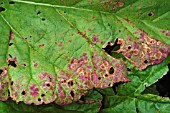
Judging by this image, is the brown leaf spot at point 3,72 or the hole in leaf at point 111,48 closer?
the brown leaf spot at point 3,72

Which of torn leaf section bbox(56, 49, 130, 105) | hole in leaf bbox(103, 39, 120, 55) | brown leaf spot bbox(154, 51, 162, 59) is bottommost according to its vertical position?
torn leaf section bbox(56, 49, 130, 105)

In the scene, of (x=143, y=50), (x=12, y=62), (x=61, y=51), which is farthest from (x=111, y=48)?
(x=12, y=62)

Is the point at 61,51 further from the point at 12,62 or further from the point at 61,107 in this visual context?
the point at 61,107

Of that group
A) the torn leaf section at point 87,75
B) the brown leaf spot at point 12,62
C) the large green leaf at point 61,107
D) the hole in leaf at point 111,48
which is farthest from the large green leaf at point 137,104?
the brown leaf spot at point 12,62

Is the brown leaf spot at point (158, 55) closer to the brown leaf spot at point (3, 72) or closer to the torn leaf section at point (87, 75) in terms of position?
the torn leaf section at point (87, 75)

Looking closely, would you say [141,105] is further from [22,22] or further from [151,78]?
[22,22]

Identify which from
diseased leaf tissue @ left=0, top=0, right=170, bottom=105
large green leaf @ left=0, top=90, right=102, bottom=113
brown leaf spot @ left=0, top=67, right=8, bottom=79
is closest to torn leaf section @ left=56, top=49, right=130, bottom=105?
diseased leaf tissue @ left=0, top=0, right=170, bottom=105

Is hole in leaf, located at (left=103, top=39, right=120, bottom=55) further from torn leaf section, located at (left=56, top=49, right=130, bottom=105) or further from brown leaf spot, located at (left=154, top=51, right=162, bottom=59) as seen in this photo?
brown leaf spot, located at (left=154, top=51, right=162, bottom=59)

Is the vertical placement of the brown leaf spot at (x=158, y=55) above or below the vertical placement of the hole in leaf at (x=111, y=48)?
below
